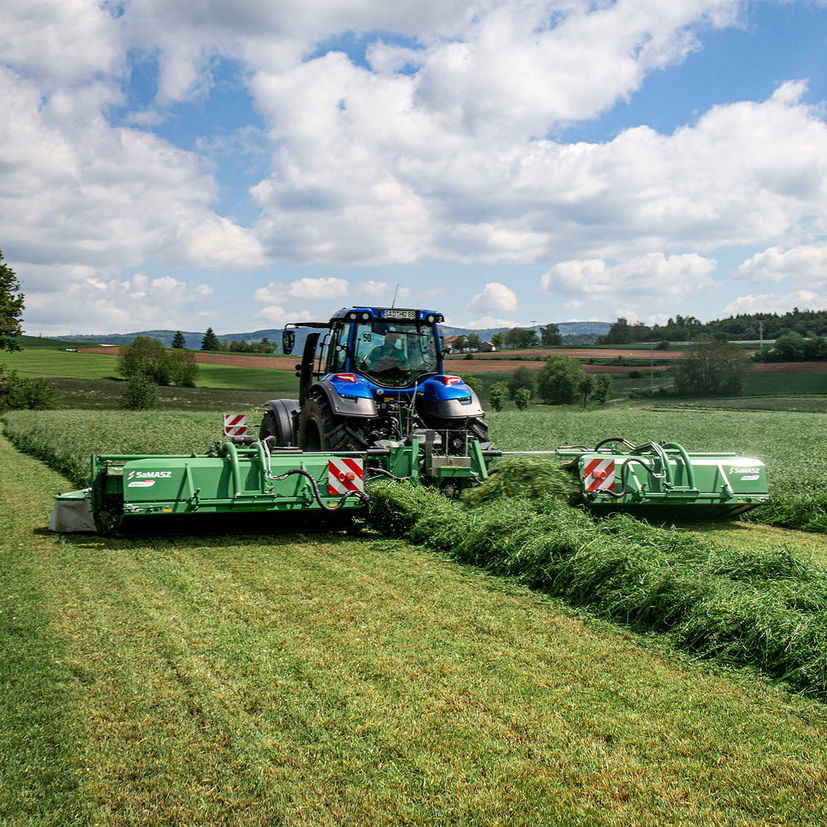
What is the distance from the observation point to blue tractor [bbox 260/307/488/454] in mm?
8469

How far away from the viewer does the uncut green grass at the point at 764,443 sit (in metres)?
8.95

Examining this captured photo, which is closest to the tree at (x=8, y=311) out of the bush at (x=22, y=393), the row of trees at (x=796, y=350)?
the bush at (x=22, y=393)

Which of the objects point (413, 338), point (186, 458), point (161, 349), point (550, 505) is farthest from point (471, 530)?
point (161, 349)

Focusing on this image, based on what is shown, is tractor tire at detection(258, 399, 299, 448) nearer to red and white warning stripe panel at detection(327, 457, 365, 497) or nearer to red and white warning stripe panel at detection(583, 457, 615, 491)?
red and white warning stripe panel at detection(327, 457, 365, 497)

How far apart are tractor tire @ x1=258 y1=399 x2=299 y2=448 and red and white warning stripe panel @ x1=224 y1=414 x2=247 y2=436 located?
4.75ft

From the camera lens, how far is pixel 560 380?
2340 inches

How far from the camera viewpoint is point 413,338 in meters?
9.52

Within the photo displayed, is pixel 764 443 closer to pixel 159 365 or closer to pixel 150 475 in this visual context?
pixel 150 475

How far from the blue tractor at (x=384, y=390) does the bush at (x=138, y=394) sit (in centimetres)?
3552

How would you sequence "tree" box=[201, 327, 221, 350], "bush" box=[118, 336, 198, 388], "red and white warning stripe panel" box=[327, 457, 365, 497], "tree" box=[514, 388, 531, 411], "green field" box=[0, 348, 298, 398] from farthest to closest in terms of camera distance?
"tree" box=[201, 327, 221, 350] → "tree" box=[514, 388, 531, 411] → "bush" box=[118, 336, 198, 388] → "green field" box=[0, 348, 298, 398] → "red and white warning stripe panel" box=[327, 457, 365, 497]

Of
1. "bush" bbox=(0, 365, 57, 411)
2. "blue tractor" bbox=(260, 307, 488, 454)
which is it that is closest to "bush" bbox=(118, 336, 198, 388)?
"bush" bbox=(0, 365, 57, 411)

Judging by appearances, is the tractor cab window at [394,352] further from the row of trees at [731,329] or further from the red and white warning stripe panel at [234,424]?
the row of trees at [731,329]

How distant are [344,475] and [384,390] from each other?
1.80 m

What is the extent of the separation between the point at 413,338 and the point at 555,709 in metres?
6.42
